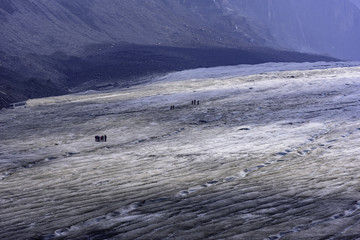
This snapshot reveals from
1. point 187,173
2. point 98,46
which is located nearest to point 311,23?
point 98,46

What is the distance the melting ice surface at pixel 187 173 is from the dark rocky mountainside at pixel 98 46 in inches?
600

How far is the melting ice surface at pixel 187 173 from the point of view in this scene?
30.5 feet

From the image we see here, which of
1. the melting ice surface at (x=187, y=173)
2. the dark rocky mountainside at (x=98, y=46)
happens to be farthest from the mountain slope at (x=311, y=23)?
the melting ice surface at (x=187, y=173)

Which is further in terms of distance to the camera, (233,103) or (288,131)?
(233,103)

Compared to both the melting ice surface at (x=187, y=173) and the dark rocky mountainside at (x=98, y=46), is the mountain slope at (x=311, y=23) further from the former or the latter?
the melting ice surface at (x=187, y=173)

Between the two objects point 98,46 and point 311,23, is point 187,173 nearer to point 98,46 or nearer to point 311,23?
point 98,46

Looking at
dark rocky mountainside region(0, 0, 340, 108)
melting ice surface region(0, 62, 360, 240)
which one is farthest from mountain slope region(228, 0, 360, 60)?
melting ice surface region(0, 62, 360, 240)

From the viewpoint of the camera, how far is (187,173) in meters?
13.5

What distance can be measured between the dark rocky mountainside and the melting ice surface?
15.2 meters

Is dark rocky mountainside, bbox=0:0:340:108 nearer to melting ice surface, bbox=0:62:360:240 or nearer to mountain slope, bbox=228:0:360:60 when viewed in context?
melting ice surface, bbox=0:62:360:240

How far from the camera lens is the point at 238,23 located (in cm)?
12144

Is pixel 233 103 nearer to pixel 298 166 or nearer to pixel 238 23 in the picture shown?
pixel 298 166

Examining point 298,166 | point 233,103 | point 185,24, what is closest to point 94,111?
point 233,103

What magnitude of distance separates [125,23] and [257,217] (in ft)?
274
